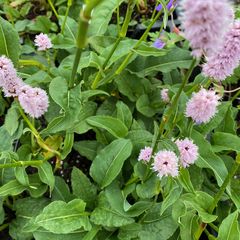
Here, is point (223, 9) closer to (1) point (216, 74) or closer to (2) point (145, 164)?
(1) point (216, 74)

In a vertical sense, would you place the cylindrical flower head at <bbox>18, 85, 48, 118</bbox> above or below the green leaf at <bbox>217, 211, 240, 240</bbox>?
above

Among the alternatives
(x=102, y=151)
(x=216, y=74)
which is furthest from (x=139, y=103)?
(x=216, y=74)

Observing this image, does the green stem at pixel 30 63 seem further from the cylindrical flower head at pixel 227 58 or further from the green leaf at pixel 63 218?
the cylindrical flower head at pixel 227 58

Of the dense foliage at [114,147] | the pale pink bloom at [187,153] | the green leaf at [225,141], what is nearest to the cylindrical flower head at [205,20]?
the dense foliage at [114,147]

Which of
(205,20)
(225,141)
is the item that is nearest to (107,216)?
(225,141)

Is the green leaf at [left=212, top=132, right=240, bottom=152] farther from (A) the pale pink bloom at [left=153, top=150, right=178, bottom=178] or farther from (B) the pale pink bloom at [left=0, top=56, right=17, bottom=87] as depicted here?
(B) the pale pink bloom at [left=0, top=56, right=17, bottom=87]

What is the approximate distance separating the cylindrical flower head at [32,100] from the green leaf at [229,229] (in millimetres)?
576

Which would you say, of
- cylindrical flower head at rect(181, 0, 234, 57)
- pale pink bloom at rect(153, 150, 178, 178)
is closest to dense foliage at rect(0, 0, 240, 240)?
pale pink bloom at rect(153, 150, 178, 178)

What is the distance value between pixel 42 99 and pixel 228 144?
2.03 ft

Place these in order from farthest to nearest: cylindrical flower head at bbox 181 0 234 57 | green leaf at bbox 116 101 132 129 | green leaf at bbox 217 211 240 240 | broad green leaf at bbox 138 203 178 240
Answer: green leaf at bbox 116 101 132 129
broad green leaf at bbox 138 203 178 240
green leaf at bbox 217 211 240 240
cylindrical flower head at bbox 181 0 234 57

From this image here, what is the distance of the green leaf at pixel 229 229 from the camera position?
1161 millimetres

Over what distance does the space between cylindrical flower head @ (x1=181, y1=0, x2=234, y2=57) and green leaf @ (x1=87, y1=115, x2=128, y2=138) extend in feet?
2.26

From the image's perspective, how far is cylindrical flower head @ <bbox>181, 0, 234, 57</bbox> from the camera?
0.62m

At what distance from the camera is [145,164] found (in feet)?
3.81
